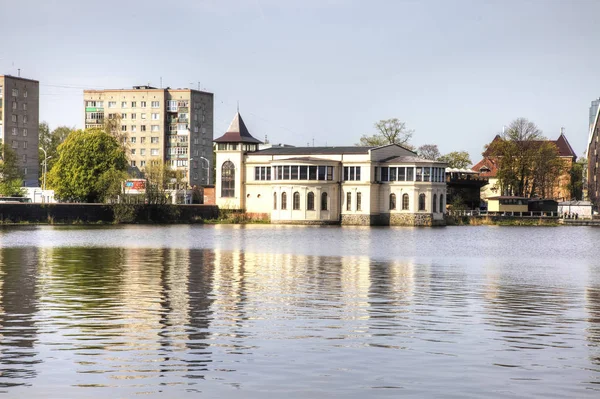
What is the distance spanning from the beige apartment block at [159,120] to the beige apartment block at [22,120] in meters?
11.2

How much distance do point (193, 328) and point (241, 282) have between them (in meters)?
12.1

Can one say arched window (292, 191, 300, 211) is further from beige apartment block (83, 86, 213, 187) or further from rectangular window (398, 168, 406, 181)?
beige apartment block (83, 86, 213, 187)

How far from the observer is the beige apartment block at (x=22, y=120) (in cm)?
16512

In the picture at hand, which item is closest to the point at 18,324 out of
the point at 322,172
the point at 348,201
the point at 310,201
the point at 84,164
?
the point at 310,201

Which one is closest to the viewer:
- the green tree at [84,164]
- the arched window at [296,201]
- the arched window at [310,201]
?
the arched window at [310,201]

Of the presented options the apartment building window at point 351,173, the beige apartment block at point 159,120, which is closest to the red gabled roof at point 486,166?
the beige apartment block at point 159,120

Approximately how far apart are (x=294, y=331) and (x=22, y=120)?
15593 cm

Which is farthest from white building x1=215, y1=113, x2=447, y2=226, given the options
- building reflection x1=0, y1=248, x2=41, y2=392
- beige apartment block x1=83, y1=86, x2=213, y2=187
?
building reflection x1=0, y1=248, x2=41, y2=392

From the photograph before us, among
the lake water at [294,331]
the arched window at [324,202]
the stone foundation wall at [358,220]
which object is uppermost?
the arched window at [324,202]

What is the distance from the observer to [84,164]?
120 m

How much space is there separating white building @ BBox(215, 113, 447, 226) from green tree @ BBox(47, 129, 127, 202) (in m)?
19.8

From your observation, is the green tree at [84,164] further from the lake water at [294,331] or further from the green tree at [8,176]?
the lake water at [294,331]

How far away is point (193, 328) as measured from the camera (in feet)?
70.1

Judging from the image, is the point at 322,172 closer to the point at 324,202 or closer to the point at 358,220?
the point at 324,202
